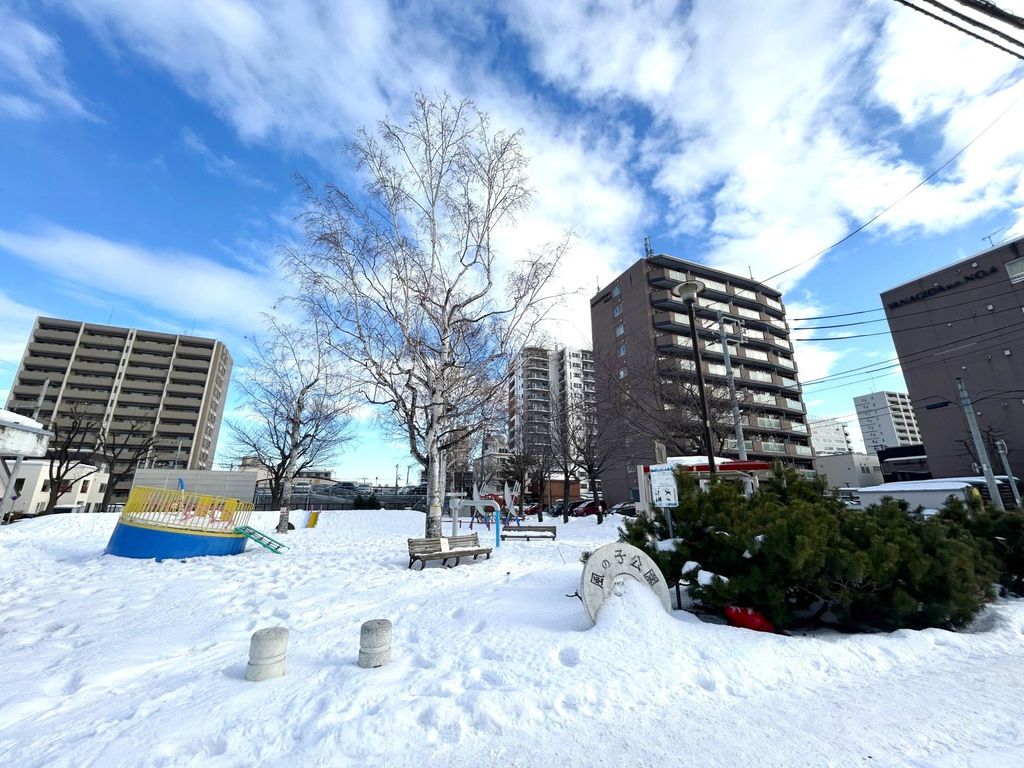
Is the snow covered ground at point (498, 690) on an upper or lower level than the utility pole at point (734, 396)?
lower

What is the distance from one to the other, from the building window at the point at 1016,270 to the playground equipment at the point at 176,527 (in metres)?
53.9

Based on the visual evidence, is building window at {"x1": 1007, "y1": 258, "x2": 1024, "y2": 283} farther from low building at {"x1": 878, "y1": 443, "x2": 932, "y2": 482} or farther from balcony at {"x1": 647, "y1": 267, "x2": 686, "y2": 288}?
balcony at {"x1": 647, "y1": 267, "x2": 686, "y2": 288}

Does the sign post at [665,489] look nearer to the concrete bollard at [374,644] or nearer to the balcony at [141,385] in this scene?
the concrete bollard at [374,644]

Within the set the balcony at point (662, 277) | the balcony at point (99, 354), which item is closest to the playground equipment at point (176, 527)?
the balcony at point (662, 277)

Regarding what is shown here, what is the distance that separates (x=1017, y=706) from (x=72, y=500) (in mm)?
63967

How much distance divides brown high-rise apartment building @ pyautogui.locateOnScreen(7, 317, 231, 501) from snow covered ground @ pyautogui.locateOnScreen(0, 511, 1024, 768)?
70.9 meters

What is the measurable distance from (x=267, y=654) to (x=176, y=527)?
1004 centimetres

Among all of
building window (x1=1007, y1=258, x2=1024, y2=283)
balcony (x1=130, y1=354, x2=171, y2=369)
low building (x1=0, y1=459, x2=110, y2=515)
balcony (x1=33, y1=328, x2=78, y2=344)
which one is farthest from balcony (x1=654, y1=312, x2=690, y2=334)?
balcony (x1=33, y1=328, x2=78, y2=344)

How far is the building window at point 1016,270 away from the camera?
3344cm

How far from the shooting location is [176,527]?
11.1 meters

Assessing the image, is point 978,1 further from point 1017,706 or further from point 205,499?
point 205,499

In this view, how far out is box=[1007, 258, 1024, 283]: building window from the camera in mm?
33438

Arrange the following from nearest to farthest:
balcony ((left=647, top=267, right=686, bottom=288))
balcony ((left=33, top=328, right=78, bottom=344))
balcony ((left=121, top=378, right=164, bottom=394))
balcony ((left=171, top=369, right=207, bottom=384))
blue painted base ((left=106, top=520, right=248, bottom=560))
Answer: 1. blue painted base ((left=106, top=520, right=248, bottom=560))
2. balcony ((left=647, top=267, right=686, bottom=288))
3. balcony ((left=33, top=328, right=78, bottom=344))
4. balcony ((left=121, top=378, right=164, bottom=394))
5. balcony ((left=171, top=369, right=207, bottom=384))

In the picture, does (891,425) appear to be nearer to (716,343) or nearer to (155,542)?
(716,343)
